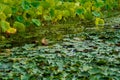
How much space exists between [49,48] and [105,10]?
11.9 feet

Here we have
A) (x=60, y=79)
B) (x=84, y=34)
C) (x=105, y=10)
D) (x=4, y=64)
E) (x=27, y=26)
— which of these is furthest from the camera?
(x=105, y=10)

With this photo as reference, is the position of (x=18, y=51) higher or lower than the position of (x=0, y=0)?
lower

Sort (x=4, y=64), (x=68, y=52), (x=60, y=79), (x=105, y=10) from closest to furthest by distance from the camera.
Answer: (x=60, y=79), (x=4, y=64), (x=68, y=52), (x=105, y=10)

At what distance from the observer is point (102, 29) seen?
202 inches

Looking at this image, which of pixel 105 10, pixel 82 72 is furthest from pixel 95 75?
pixel 105 10

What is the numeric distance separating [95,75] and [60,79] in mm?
315

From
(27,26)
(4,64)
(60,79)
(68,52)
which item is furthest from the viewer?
(27,26)

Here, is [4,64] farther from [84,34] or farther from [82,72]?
[84,34]

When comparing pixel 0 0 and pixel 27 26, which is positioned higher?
pixel 0 0

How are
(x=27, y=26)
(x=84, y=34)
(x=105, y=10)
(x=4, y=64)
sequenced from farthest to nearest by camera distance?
1. (x=105, y=10)
2. (x=27, y=26)
3. (x=84, y=34)
4. (x=4, y=64)

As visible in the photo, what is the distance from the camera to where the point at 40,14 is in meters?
5.26

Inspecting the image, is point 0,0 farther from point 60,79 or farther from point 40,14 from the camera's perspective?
point 60,79

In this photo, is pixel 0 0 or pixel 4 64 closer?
pixel 4 64

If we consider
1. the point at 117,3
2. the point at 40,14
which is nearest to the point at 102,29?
the point at 40,14
